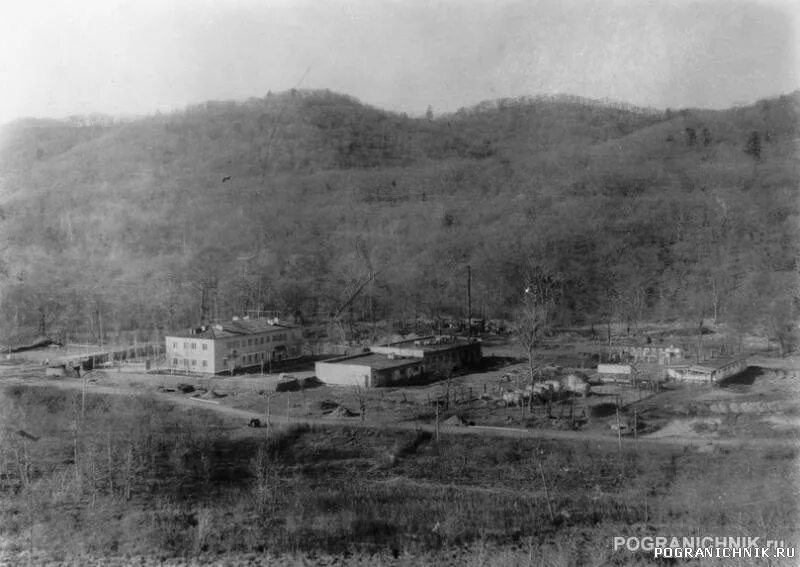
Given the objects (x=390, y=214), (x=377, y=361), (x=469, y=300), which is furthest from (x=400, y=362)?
(x=390, y=214)

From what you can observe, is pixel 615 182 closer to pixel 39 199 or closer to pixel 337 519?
pixel 39 199

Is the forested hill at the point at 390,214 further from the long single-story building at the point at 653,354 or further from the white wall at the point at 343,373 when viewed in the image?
the white wall at the point at 343,373

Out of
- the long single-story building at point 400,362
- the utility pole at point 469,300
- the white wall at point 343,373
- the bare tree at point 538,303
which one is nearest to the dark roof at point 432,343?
the long single-story building at point 400,362

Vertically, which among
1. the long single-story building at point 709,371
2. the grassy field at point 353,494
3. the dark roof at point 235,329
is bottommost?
the grassy field at point 353,494

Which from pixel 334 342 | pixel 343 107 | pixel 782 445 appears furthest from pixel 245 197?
pixel 782 445

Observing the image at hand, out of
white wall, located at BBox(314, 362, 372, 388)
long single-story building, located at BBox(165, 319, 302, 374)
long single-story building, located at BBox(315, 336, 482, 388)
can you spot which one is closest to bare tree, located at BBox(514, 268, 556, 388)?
long single-story building, located at BBox(315, 336, 482, 388)

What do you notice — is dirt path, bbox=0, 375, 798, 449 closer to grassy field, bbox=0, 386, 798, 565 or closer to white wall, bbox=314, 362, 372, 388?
grassy field, bbox=0, 386, 798, 565
